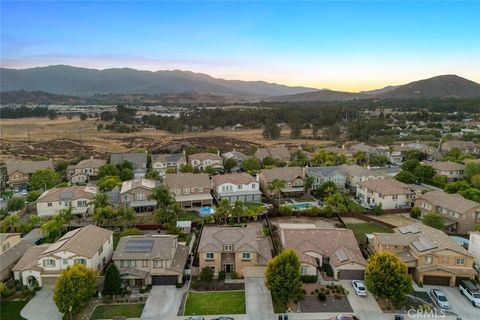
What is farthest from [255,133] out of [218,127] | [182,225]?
[182,225]

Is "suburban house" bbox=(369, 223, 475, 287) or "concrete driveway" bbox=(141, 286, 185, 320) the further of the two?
"suburban house" bbox=(369, 223, 475, 287)

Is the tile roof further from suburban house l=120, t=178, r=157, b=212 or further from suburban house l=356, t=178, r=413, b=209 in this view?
suburban house l=120, t=178, r=157, b=212

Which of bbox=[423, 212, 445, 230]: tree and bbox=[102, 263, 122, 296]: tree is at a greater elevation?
bbox=[423, 212, 445, 230]: tree

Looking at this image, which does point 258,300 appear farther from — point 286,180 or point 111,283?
point 286,180

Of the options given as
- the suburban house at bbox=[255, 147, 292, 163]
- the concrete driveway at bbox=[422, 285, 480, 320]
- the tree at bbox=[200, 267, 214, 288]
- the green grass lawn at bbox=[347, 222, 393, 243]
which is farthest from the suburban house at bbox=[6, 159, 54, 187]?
the concrete driveway at bbox=[422, 285, 480, 320]

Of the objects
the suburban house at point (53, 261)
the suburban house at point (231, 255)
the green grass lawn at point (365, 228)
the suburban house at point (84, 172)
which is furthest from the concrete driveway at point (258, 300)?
the suburban house at point (84, 172)

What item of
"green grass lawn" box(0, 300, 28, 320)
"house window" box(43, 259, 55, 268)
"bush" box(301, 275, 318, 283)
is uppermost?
"house window" box(43, 259, 55, 268)
